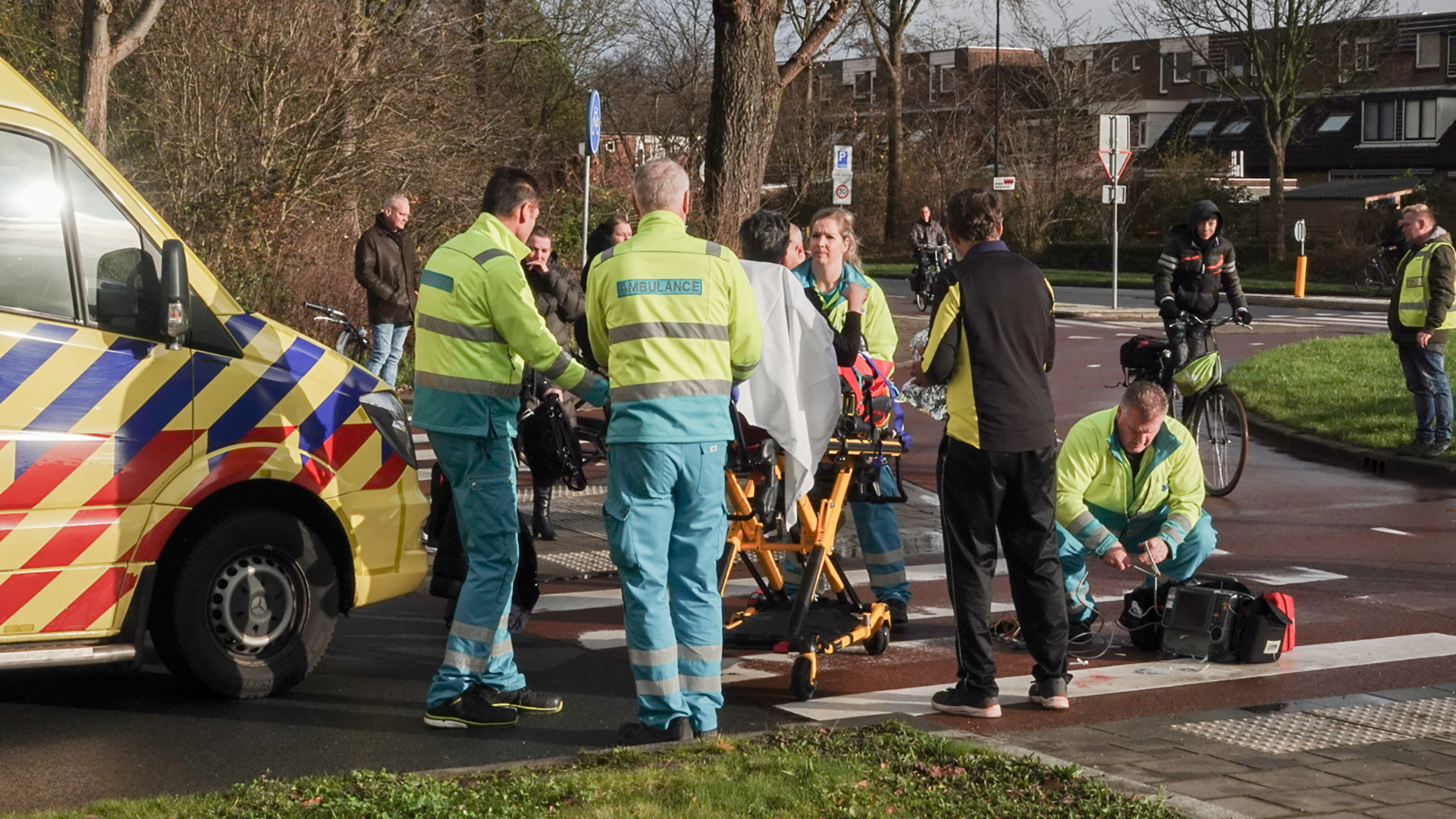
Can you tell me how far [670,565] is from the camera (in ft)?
19.9

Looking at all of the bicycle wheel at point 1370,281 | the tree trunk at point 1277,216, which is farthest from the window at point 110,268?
the tree trunk at point 1277,216

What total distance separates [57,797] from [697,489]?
2.32 m

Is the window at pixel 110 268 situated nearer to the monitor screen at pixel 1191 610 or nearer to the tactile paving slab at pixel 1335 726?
the tactile paving slab at pixel 1335 726

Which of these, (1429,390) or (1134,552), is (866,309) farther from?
(1429,390)

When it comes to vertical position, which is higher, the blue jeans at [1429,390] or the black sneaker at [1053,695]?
the blue jeans at [1429,390]

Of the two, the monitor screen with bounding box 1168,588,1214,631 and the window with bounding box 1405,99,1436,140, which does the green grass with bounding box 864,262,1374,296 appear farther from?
the monitor screen with bounding box 1168,588,1214,631

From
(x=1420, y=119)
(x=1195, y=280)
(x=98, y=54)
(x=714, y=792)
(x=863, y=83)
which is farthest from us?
(x=863, y=83)

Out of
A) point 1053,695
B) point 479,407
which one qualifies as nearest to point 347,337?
point 479,407

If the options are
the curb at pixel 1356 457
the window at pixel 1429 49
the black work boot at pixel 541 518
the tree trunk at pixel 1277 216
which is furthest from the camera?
the window at pixel 1429 49

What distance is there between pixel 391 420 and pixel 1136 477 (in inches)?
135

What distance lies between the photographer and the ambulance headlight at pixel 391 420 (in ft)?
22.8

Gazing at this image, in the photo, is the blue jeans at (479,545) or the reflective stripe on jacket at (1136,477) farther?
the reflective stripe on jacket at (1136,477)

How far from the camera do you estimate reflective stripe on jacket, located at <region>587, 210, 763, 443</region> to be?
591 centimetres

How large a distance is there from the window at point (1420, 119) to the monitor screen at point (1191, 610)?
6216 centimetres
